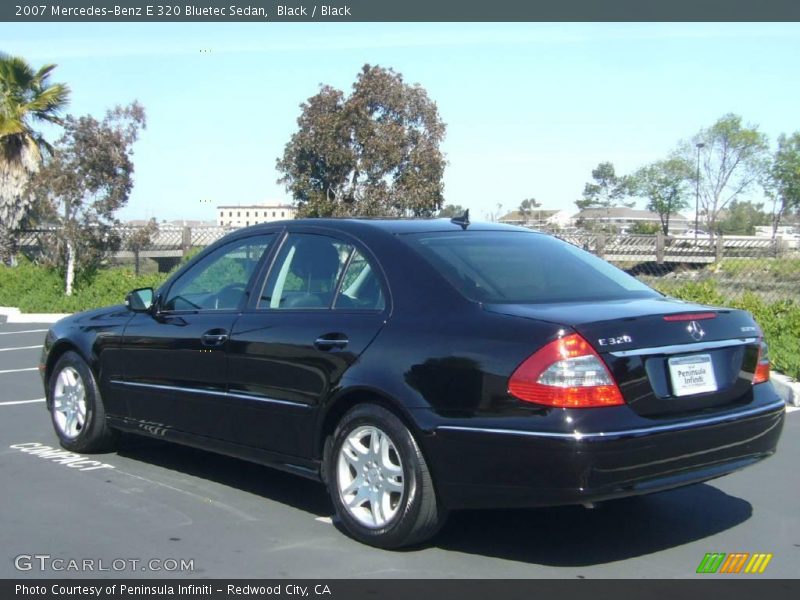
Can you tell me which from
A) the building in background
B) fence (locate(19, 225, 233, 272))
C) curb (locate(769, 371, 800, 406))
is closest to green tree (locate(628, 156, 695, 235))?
the building in background

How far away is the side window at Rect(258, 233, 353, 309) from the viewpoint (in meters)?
5.64

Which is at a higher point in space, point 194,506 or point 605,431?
point 605,431

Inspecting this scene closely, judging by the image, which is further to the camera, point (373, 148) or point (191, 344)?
point (373, 148)

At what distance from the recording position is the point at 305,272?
589 cm

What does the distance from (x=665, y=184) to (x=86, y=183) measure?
49.7 m

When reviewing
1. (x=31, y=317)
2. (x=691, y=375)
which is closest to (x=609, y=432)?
(x=691, y=375)

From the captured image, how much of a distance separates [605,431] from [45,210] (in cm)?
1923

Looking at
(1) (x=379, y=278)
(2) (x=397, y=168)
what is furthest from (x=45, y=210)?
(1) (x=379, y=278)

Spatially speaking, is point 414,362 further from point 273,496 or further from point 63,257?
point 63,257

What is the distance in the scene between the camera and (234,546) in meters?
5.16

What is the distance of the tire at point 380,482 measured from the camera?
484 cm

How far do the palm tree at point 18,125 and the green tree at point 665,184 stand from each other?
44.5 meters

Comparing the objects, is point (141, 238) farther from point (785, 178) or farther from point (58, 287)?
point (785, 178)

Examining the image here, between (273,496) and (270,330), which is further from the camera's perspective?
(273,496)
